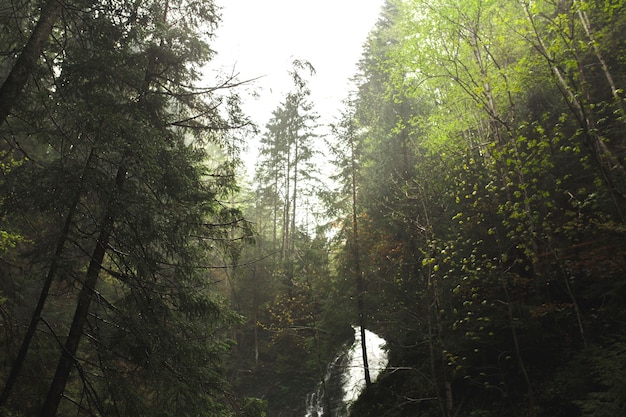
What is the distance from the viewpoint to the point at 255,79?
289 inches

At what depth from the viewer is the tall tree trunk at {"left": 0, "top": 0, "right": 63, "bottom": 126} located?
4.47 m

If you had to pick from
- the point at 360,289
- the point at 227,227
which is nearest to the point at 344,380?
the point at 360,289

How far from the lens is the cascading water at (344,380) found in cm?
1520

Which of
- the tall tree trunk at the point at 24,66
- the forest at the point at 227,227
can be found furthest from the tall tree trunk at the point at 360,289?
the tall tree trunk at the point at 24,66

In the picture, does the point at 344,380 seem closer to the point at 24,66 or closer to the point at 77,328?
the point at 77,328

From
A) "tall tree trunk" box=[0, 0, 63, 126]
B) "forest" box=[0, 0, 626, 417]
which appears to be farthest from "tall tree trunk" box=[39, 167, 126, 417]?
"tall tree trunk" box=[0, 0, 63, 126]

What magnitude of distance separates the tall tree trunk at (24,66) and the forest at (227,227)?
3cm

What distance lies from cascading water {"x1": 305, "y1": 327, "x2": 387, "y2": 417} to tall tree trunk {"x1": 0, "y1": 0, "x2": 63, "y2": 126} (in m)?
14.0

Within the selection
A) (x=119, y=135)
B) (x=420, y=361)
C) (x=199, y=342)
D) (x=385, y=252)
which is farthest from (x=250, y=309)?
(x=119, y=135)

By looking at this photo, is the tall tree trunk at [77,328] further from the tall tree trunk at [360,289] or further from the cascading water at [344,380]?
the cascading water at [344,380]

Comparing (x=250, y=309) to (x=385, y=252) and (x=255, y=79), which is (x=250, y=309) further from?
(x=255, y=79)

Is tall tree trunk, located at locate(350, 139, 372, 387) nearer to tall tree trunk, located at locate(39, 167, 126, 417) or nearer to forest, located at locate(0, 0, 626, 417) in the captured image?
forest, located at locate(0, 0, 626, 417)

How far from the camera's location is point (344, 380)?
17.3 m

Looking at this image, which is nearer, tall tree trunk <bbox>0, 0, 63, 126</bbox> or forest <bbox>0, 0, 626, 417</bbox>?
tall tree trunk <bbox>0, 0, 63, 126</bbox>
